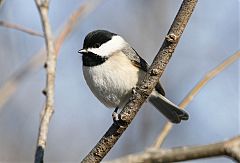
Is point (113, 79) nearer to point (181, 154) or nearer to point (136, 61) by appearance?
point (136, 61)

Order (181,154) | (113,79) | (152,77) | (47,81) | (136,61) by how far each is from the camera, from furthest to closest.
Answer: (136,61), (113,79), (47,81), (152,77), (181,154)

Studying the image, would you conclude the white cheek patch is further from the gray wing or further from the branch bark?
the branch bark

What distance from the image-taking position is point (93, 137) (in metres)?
5.19

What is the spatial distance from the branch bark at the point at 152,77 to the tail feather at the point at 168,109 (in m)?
1.10

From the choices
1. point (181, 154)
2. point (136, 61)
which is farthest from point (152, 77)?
point (136, 61)

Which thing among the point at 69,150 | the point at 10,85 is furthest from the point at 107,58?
the point at 69,150

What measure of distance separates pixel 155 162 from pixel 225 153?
0.40 ft

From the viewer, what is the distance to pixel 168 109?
8.90 ft

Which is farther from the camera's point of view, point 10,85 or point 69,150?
point 69,150

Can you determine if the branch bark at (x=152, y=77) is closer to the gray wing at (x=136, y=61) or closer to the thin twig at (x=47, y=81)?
the thin twig at (x=47, y=81)

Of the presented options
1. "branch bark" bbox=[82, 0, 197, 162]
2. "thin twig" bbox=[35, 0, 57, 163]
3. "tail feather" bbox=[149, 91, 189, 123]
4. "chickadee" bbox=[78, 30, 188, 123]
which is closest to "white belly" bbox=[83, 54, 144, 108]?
"chickadee" bbox=[78, 30, 188, 123]

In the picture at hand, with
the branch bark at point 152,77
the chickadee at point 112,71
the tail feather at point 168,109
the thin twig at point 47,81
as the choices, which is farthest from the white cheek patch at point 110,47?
the branch bark at point 152,77

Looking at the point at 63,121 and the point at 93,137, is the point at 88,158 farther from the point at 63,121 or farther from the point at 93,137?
the point at 63,121

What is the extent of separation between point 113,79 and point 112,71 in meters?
0.05
